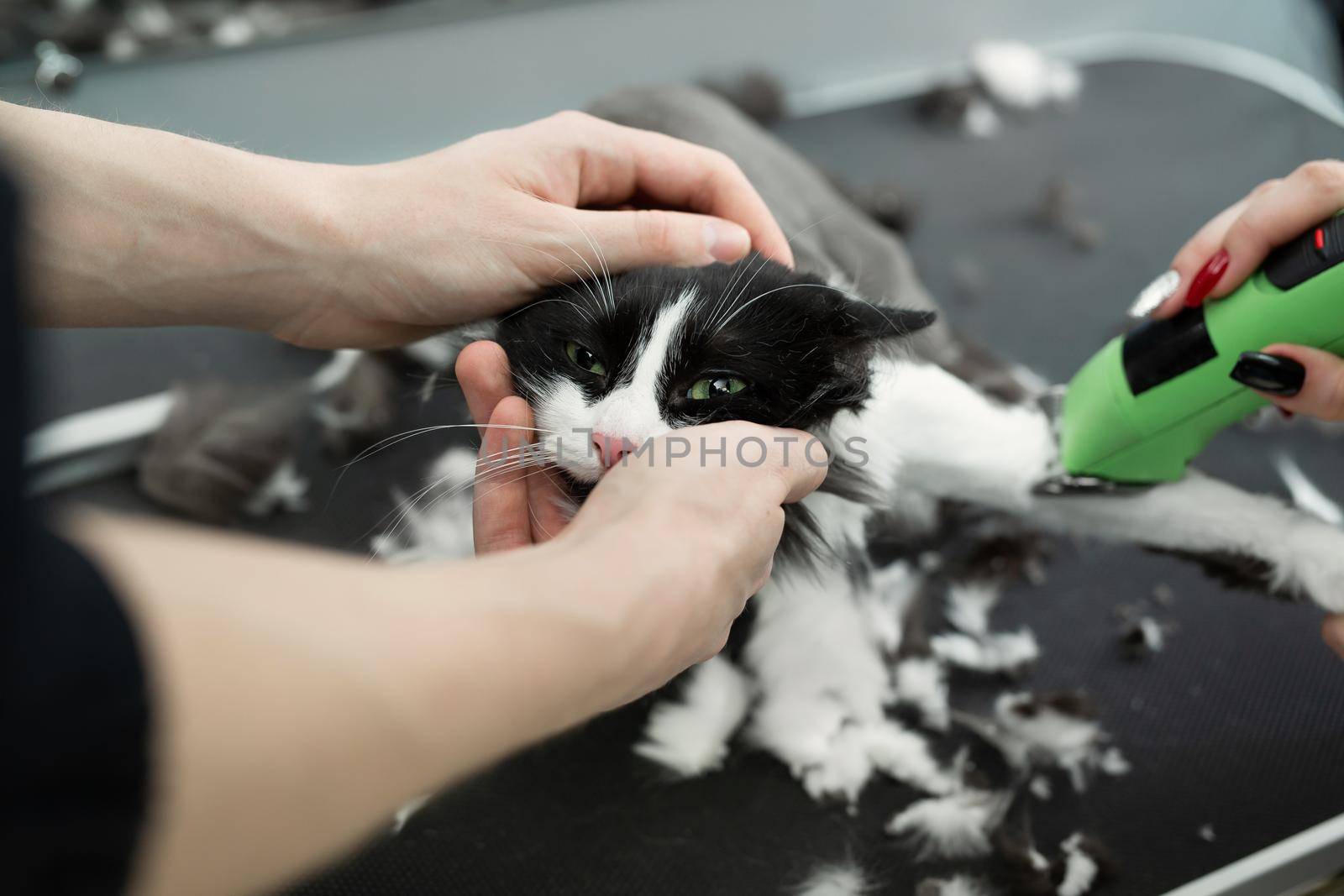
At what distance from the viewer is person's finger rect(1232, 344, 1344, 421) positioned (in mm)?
830

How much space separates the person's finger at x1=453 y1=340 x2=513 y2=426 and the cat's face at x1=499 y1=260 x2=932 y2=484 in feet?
0.11

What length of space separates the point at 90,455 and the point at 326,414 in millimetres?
411

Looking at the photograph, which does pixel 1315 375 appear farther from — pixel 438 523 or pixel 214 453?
pixel 214 453

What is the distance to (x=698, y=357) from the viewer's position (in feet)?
2.83

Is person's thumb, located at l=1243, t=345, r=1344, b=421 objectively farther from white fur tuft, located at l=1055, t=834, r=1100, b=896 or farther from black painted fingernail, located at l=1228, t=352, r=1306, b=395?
white fur tuft, located at l=1055, t=834, r=1100, b=896

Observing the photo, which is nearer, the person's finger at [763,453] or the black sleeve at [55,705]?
the black sleeve at [55,705]

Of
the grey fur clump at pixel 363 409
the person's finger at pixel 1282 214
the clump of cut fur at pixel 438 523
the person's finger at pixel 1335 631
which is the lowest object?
the clump of cut fur at pixel 438 523

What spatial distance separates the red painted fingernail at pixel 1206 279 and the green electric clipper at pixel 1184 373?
12 mm

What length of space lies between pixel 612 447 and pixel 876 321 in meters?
0.29

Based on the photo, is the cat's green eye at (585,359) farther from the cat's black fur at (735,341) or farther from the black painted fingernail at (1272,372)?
the black painted fingernail at (1272,372)

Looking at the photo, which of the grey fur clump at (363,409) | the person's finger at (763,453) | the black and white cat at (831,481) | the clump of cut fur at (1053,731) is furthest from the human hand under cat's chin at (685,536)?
the grey fur clump at (363,409)

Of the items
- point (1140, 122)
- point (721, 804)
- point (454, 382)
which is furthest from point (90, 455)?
point (1140, 122)

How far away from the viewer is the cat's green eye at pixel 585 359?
919 mm

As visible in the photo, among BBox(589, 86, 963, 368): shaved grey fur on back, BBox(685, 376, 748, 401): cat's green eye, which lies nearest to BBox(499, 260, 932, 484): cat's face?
BBox(685, 376, 748, 401): cat's green eye
